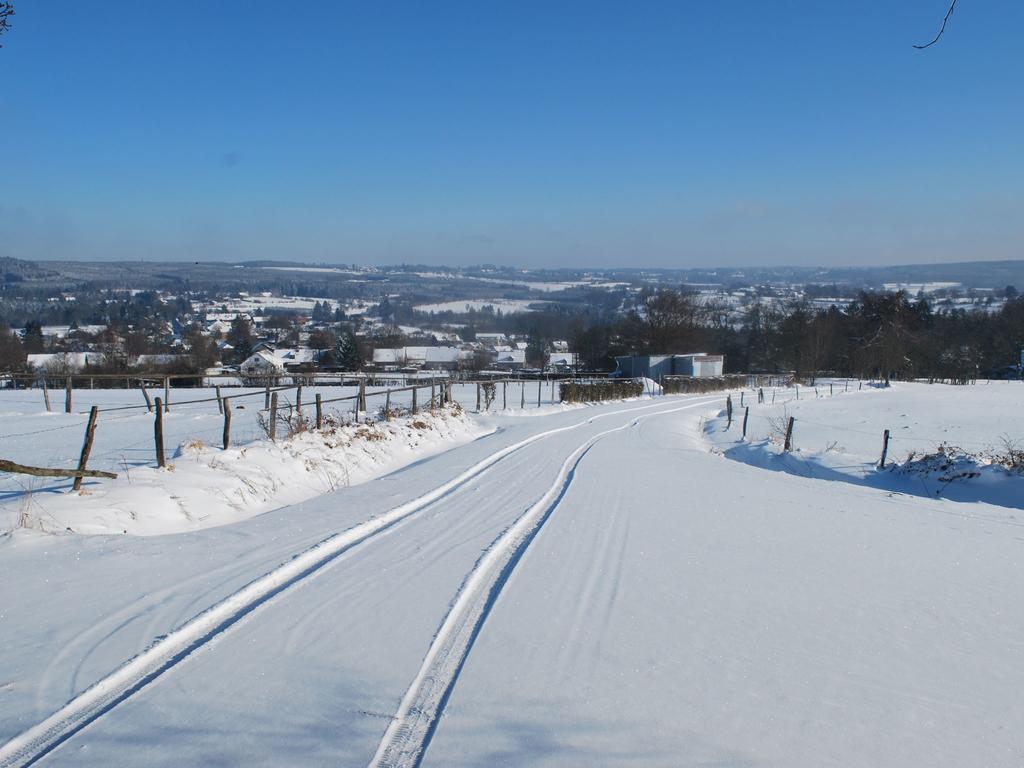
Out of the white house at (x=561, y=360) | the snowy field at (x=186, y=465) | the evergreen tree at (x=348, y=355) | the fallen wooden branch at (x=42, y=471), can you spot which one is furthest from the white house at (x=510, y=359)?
the fallen wooden branch at (x=42, y=471)

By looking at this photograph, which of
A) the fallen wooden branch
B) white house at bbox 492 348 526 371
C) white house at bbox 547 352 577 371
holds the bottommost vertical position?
white house at bbox 492 348 526 371

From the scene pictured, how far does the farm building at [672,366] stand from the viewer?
72.8m

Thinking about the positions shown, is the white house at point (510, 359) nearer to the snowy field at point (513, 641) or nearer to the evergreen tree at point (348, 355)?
the evergreen tree at point (348, 355)

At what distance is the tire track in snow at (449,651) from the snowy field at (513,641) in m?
0.02

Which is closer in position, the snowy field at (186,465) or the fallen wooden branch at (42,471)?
the fallen wooden branch at (42,471)

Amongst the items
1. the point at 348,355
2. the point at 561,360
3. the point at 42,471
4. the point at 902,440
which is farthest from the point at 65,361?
the point at 42,471

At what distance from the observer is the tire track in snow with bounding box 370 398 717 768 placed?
357 cm

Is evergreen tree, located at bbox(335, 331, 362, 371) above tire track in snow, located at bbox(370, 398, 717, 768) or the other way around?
the other way around

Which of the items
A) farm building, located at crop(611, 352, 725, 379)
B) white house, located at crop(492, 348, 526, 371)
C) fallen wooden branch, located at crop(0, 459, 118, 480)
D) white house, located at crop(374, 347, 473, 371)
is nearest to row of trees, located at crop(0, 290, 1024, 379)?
white house, located at crop(374, 347, 473, 371)

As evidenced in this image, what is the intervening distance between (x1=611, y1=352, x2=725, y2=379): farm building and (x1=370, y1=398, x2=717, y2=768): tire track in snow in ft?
215

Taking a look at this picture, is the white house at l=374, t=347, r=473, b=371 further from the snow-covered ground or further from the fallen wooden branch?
the fallen wooden branch

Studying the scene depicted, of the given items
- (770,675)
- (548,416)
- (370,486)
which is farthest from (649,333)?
(770,675)

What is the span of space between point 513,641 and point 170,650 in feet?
7.22

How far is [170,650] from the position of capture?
183 inches
